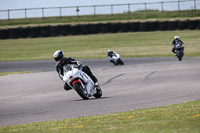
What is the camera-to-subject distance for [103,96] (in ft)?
40.6

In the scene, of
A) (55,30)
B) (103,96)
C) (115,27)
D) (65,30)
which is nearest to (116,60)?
(103,96)

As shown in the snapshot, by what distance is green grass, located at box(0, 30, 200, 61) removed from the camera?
122 ft

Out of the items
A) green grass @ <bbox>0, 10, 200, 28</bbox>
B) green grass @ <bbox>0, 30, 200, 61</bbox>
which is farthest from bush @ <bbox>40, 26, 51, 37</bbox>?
green grass @ <bbox>0, 10, 200, 28</bbox>

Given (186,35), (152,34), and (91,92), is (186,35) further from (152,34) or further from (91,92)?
(91,92)

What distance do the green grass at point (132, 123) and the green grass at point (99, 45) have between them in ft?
88.2

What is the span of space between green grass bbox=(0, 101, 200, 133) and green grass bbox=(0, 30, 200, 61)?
88.2 ft

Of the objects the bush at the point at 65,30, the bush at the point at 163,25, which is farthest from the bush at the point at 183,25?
the bush at the point at 65,30

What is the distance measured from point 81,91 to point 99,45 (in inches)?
1246

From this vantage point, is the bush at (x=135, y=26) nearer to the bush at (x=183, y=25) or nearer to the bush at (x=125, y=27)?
the bush at (x=125, y=27)

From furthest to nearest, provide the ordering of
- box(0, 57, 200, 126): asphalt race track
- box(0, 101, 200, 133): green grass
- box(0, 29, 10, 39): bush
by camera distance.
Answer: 1. box(0, 29, 10, 39): bush
2. box(0, 57, 200, 126): asphalt race track
3. box(0, 101, 200, 133): green grass

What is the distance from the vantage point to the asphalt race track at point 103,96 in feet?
31.3

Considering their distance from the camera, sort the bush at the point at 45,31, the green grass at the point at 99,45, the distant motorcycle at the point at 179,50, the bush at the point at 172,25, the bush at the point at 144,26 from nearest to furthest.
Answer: the distant motorcycle at the point at 179,50, the green grass at the point at 99,45, the bush at the point at 172,25, the bush at the point at 144,26, the bush at the point at 45,31

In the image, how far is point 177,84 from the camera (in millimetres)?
14586

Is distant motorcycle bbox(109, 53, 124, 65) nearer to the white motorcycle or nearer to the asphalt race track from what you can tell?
the asphalt race track
